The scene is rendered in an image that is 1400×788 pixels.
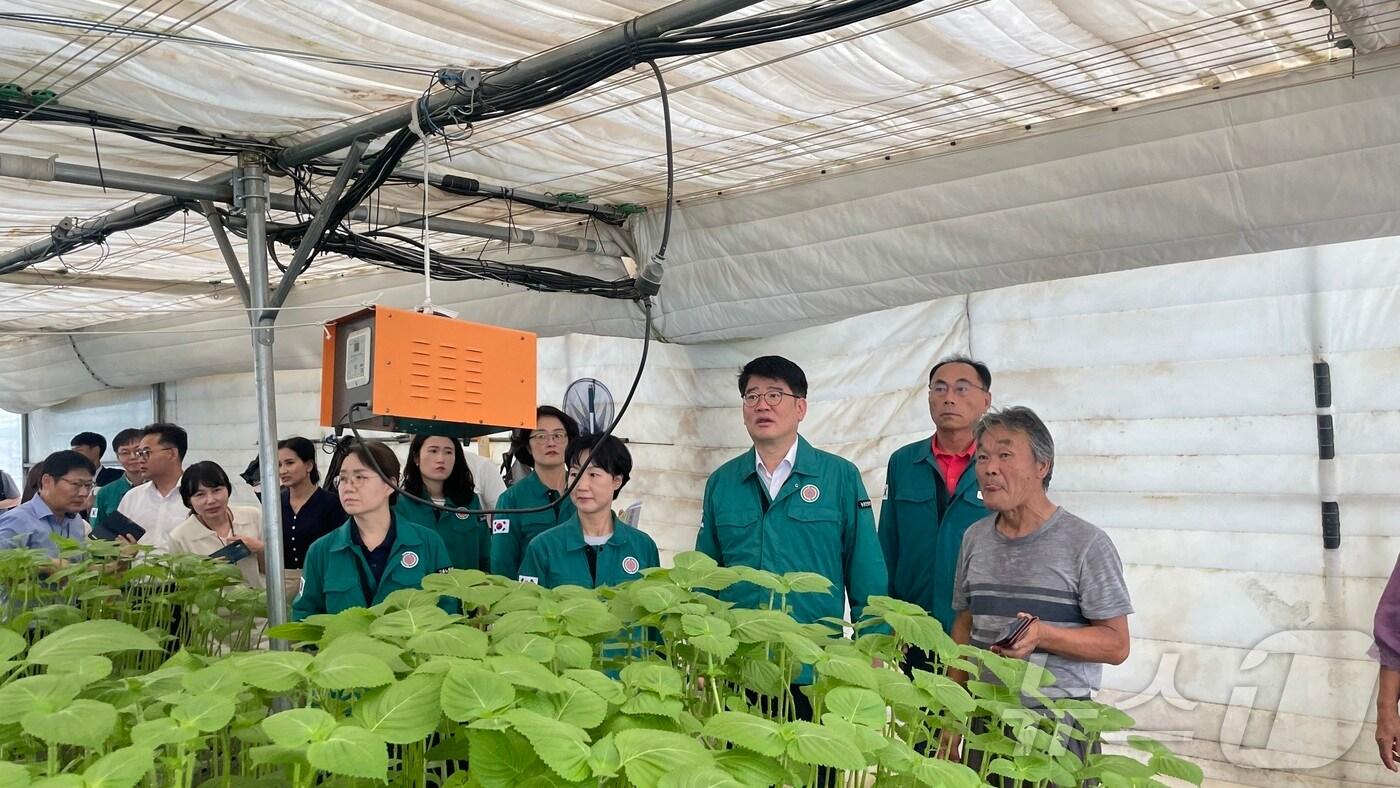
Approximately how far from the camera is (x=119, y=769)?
1.08 metres

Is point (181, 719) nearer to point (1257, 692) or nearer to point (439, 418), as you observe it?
point (439, 418)

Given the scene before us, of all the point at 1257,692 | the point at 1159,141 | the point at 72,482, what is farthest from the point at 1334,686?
the point at 72,482

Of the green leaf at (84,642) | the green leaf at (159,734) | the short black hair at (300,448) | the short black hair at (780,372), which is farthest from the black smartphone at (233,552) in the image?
the green leaf at (159,734)

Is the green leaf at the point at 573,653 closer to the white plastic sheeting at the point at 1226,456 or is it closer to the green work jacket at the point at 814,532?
the green work jacket at the point at 814,532

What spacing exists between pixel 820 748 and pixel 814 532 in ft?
4.65

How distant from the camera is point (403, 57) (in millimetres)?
2490

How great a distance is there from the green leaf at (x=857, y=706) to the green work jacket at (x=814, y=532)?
3.84 feet

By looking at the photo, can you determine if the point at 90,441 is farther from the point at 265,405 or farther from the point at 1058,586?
the point at 1058,586

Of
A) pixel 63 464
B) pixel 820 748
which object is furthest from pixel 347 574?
pixel 63 464

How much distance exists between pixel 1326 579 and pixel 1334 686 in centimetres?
30

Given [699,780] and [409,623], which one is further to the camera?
[409,623]

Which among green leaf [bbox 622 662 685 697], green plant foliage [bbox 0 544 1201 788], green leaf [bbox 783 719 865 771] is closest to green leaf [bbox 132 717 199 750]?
green plant foliage [bbox 0 544 1201 788]

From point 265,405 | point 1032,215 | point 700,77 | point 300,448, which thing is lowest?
point 300,448

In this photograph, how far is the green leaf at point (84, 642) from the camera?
59.4 inches
